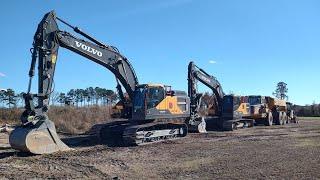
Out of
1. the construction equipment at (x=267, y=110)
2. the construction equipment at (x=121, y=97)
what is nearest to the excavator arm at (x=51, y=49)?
the construction equipment at (x=121, y=97)

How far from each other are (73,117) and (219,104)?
Answer: 9.97 m

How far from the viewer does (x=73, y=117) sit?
107 feet

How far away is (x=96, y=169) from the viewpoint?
43.7ft

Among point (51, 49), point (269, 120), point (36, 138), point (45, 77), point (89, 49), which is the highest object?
point (89, 49)

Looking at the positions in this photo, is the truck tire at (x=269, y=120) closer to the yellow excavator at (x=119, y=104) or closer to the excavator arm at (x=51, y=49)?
the yellow excavator at (x=119, y=104)

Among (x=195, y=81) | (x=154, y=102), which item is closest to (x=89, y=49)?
(x=154, y=102)

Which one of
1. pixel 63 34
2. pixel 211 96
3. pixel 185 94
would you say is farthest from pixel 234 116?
pixel 63 34

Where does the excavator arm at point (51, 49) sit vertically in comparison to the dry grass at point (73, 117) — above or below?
above

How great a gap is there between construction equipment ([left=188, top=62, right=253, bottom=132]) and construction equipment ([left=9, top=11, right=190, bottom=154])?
3.05 m

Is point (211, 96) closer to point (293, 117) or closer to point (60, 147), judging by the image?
point (293, 117)

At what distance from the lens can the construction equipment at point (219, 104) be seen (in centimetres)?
2762

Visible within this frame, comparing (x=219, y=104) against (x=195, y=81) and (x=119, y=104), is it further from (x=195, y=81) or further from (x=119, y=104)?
(x=119, y=104)

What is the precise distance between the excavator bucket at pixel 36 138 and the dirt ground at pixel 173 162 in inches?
14.4

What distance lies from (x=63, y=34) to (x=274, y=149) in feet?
29.7
